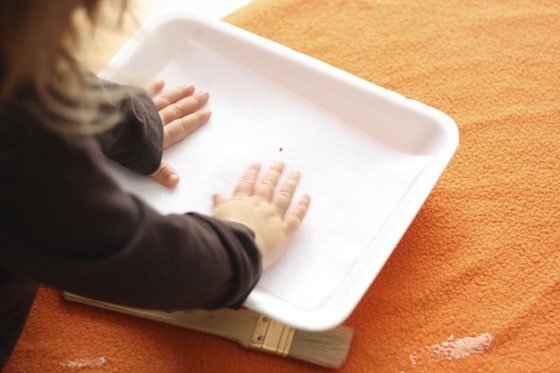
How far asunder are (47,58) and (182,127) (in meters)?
0.33

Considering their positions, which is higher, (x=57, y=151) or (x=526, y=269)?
(x=57, y=151)

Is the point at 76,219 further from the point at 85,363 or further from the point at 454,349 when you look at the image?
the point at 454,349

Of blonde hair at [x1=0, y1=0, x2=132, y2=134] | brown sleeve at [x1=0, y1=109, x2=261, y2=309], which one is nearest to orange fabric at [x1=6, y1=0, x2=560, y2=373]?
brown sleeve at [x1=0, y1=109, x2=261, y2=309]

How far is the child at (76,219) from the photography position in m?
0.42

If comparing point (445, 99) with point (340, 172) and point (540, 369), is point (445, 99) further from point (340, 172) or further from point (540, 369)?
point (540, 369)

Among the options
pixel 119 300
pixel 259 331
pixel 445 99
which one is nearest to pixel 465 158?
pixel 445 99

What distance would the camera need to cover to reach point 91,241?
470 millimetres

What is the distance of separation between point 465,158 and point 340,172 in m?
0.16

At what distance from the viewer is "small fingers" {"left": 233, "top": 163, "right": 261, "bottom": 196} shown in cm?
70

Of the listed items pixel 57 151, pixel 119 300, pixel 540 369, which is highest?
pixel 57 151

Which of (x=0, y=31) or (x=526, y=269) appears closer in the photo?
(x=0, y=31)

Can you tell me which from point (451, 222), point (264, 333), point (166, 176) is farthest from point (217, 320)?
point (451, 222)

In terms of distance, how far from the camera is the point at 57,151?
17.1 inches

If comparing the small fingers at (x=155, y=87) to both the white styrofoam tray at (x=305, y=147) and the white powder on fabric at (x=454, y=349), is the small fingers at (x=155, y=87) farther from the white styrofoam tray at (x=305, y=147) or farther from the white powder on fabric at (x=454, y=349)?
the white powder on fabric at (x=454, y=349)
